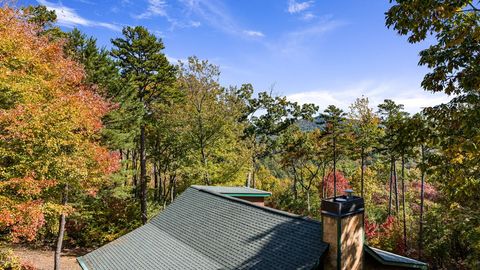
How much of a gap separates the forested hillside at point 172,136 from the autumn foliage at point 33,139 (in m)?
0.06

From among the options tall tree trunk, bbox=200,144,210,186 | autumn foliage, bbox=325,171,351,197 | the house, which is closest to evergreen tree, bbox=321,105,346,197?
autumn foliage, bbox=325,171,351,197

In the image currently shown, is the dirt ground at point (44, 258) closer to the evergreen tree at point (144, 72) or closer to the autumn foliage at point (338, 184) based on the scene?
the evergreen tree at point (144, 72)

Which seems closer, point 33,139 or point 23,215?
point 23,215

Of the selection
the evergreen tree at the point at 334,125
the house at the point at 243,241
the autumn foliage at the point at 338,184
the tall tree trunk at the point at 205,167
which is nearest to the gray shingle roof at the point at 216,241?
the house at the point at 243,241

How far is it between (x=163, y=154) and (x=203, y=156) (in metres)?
6.27

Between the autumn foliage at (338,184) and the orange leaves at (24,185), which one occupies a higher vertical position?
the orange leaves at (24,185)

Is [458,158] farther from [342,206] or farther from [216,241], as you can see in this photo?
[216,241]

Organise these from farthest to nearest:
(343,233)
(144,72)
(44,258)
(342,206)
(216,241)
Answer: (144,72)
(44,258)
(216,241)
(342,206)
(343,233)

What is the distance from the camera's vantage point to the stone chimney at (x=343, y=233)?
8750 millimetres

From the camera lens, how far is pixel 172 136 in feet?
90.4

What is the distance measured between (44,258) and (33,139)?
46.6 ft

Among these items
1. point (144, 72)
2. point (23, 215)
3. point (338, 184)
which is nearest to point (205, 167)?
point (144, 72)

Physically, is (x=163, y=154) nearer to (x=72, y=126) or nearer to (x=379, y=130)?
Answer: (x=72, y=126)

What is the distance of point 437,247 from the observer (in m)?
23.1
